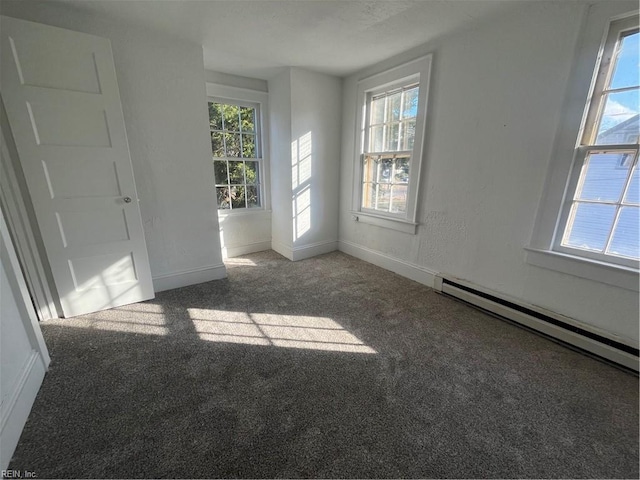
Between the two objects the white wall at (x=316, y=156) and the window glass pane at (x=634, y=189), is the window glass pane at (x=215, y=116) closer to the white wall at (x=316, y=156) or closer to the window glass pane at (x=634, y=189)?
the white wall at (x=316, y=156)

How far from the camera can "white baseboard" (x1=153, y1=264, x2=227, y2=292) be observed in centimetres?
274

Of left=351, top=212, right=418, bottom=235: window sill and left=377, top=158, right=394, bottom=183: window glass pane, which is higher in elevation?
left=377, top=158, right=394, bottom=183: window glass pane

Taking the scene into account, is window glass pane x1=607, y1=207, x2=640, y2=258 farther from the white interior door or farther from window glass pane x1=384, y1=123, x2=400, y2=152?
the white interior door

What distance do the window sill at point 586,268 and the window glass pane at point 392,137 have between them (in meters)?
1.75

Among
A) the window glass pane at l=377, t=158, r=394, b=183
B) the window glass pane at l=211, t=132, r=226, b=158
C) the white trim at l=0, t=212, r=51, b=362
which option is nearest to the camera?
the white trim at l=0, t=212, r=51, b=362

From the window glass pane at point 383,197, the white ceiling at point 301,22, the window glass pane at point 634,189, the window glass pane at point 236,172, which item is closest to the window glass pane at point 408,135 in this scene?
the window glass pane at point 383,197

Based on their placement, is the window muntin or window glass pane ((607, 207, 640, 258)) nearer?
window glass pane ((607, 207, 640, 258))

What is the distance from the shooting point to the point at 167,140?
2535 mm

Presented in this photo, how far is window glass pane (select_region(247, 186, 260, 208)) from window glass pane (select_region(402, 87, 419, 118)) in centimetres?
223

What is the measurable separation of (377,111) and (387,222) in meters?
1.39

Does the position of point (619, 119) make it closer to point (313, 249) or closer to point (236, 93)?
point (313, 249)

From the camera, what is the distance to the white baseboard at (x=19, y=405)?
1174mm

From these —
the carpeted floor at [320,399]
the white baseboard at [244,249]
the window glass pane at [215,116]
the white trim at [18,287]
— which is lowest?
the carpeted floor at [320,399]

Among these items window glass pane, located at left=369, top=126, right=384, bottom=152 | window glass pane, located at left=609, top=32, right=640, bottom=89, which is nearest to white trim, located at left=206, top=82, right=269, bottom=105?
window glass pane, located at left=369, top=126, right=384, bottom=152
